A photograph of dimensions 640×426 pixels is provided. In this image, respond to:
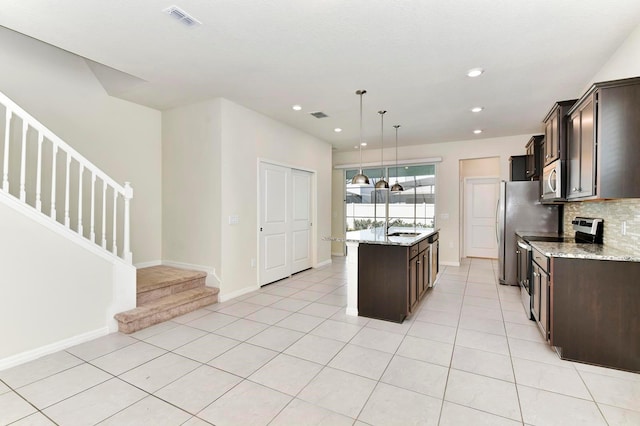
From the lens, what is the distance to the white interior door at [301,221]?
19.0ft

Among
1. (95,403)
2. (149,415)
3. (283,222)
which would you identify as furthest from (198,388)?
(283,222)

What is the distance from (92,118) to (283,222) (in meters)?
3.10

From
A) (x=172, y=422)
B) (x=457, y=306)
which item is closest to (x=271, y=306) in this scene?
(x=172, y=422)

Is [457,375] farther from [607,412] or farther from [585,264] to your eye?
[585,264]

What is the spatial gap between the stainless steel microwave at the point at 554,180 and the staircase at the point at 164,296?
424cm

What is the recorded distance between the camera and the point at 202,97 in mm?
4180

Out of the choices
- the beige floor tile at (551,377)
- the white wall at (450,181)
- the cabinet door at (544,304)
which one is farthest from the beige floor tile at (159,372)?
the white wall at (450,181)

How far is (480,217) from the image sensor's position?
25.4ft

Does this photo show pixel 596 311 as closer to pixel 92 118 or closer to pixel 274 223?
pixel 274 223

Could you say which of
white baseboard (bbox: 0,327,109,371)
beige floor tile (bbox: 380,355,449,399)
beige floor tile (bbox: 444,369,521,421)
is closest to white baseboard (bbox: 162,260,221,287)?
white baseboard (bbox: 0,327,109,371)

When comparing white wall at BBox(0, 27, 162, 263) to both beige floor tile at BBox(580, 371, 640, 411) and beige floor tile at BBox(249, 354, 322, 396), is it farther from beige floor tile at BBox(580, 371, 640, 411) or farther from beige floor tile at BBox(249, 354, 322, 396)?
beige floor tile at BBox(580, 371, 640, 411)

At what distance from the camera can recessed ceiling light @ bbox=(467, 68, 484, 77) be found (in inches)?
128

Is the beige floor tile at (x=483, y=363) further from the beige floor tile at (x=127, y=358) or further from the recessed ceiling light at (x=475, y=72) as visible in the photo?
the recessed ceiling light at (x=475, y=72)

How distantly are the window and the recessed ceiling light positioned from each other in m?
3.72
